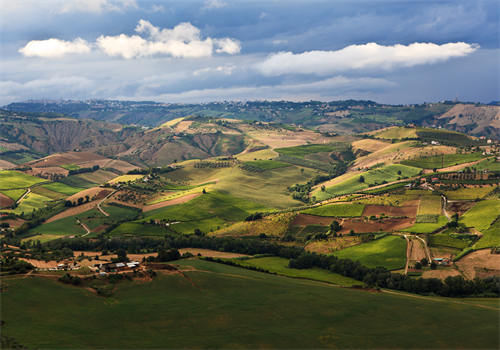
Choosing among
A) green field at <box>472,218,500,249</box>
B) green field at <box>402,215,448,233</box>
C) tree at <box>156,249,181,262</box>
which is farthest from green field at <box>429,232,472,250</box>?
tree at <box>156,249,181,262</box>

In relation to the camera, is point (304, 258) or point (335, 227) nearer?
point (304, 258)

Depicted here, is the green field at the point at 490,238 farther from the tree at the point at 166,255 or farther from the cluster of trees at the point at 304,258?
the tree at the point at 166,255

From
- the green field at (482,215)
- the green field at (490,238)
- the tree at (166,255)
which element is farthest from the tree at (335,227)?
the tree at (166,255)

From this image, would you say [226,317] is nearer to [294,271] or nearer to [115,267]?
[115,267]

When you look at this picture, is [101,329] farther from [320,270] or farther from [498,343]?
[320,270]

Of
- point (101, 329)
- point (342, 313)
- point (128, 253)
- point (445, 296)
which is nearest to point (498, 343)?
point (342, 313)

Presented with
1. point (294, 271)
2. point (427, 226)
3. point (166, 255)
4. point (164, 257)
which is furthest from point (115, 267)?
point (427, 226)
